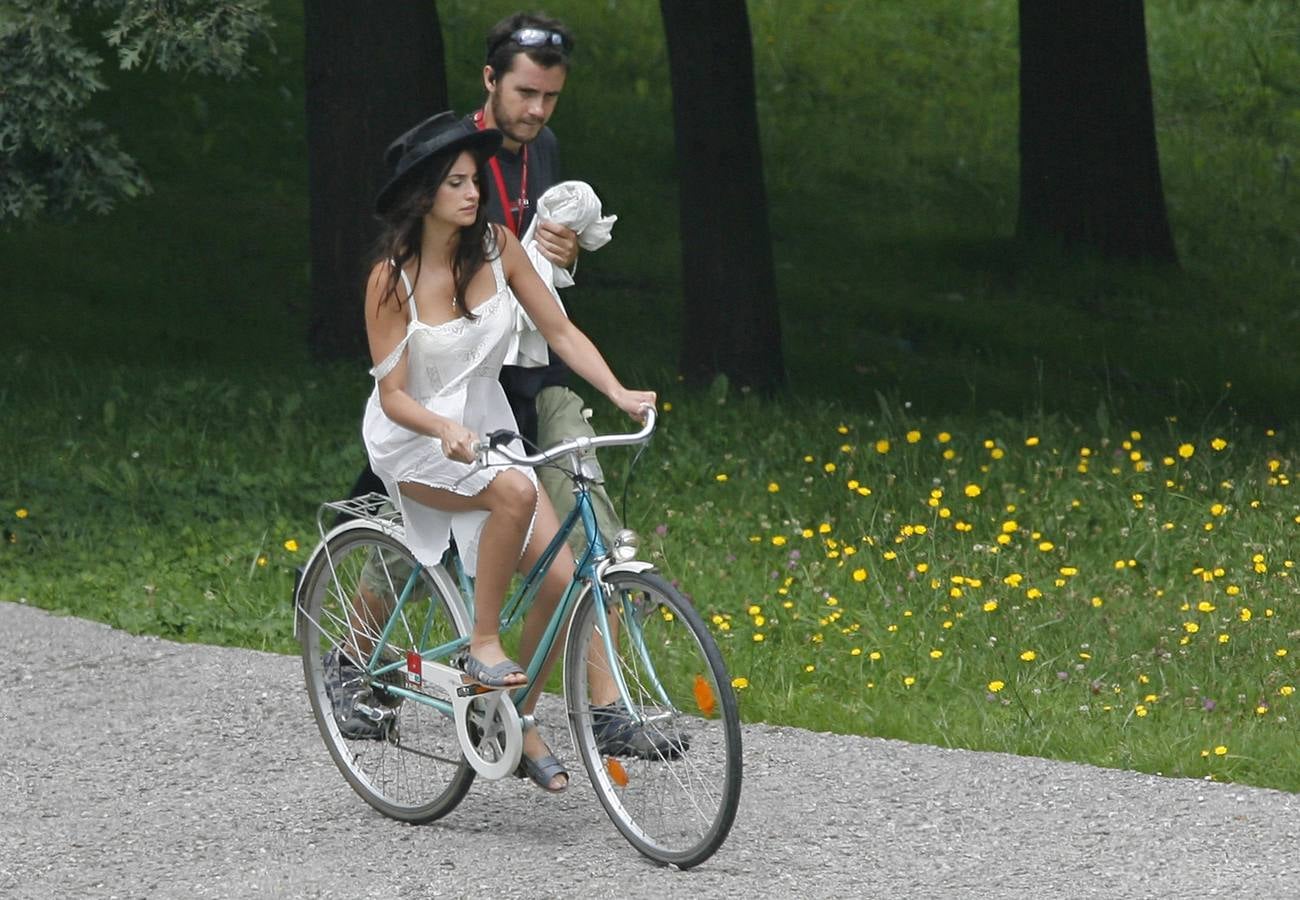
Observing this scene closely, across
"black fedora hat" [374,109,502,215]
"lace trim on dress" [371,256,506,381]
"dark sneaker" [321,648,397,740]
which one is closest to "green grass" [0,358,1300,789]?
"dark sneaker" [321,648,397,740]

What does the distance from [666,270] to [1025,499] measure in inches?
329

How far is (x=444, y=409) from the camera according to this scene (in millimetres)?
5090

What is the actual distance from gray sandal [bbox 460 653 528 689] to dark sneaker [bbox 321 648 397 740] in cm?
50

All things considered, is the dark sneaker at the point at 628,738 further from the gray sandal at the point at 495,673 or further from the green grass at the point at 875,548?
the green grass at the point at 875,548

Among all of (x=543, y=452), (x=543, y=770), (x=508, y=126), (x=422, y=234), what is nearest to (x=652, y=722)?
(x=543, y=770)

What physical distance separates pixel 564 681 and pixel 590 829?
0.42 metres

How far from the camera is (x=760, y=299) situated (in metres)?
12.7

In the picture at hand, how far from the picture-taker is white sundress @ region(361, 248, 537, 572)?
16.6 ft

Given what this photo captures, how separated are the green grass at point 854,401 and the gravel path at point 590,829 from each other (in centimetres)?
35

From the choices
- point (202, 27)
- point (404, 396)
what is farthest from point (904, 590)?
point (202, 27)

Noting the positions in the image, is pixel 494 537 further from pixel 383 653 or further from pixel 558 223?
pixel 558 223

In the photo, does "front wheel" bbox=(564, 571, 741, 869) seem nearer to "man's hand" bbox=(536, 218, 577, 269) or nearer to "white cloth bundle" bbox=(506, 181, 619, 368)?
"white cloth bundle" bbox=(506, 181, 619, 368)

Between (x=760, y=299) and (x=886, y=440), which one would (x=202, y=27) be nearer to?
(x=886, y=440)

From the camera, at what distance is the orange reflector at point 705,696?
186 inches
